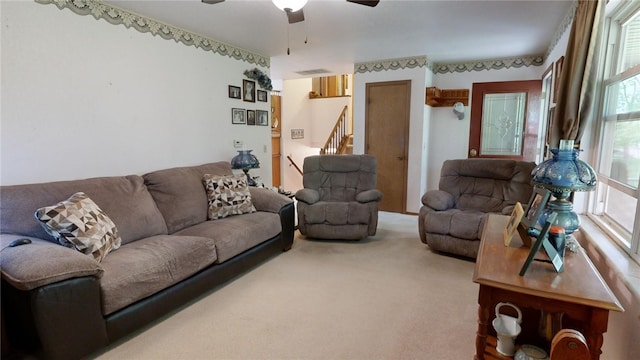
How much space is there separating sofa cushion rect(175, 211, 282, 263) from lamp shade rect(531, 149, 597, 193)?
2107 mm

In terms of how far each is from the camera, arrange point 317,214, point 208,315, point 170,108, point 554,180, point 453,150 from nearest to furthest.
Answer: point 554,180, point 208,315, point 170,108, point 317,214, point 453,150

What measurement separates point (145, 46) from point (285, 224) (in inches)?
84.1

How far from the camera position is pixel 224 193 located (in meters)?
3.20

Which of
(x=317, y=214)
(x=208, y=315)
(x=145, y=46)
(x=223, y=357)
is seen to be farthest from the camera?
(x=317, y=214)

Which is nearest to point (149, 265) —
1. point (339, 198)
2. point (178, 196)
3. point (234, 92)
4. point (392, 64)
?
point (178, 196)

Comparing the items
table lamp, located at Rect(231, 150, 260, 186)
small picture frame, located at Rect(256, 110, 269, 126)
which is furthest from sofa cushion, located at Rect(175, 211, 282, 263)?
small picture frame, located at Rect(256, 110, 269, 126)

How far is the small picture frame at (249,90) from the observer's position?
4301mm

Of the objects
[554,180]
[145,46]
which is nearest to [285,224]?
[145,46]

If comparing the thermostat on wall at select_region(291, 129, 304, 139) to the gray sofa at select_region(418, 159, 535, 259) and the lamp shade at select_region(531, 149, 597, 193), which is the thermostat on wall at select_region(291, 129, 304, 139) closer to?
the gray sofa at select_region(418, 159, 535, 259)

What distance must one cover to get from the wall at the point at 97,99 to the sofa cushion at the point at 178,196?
1.09 ft

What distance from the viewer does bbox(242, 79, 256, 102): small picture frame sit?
4.30 meters

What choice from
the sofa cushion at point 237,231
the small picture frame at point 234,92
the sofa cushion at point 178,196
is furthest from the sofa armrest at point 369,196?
the small picture frame at point 234,92

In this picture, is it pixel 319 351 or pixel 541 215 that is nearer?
pixel 541 215

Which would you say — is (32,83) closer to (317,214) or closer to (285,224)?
(285,224)
